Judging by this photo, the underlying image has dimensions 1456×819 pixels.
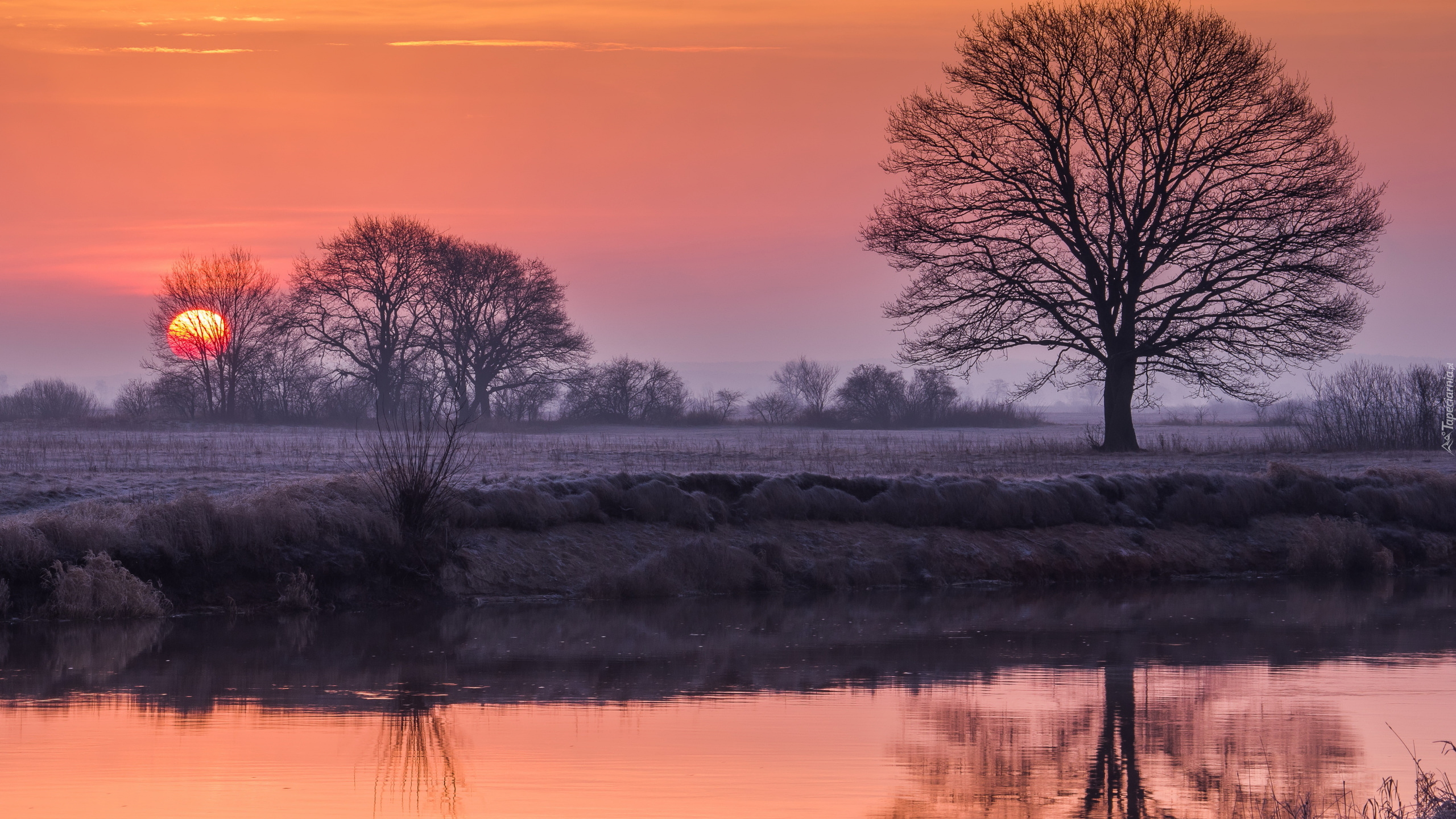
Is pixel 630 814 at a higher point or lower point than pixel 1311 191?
lower

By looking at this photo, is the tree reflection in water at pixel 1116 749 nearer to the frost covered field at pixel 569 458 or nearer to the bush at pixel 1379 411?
the frost covered field at pixel 569 458

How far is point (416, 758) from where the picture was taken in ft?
29.0

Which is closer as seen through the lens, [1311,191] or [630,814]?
[630,814]

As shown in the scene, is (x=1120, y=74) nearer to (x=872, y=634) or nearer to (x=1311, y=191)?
(x=1311, y=191)

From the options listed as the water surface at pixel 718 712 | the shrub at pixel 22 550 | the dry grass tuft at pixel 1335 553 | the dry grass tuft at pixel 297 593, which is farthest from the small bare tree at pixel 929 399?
the shrub at pixel 22 550

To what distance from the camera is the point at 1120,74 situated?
97.4 ft

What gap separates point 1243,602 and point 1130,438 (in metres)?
15.1

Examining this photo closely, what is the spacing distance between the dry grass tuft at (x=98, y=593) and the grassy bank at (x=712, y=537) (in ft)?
0.08

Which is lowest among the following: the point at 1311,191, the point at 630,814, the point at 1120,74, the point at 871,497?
the point at 630,814

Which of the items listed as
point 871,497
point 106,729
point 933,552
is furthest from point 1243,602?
point 106,729

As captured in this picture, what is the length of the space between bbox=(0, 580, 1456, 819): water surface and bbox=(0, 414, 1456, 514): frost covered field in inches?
219

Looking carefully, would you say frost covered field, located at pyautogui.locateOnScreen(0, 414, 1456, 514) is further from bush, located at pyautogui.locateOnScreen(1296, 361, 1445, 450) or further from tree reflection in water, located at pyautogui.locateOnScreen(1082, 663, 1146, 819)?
tree reflection in water, located at pyautogui.locateOnScreen(1082, 663, 1146, 819)

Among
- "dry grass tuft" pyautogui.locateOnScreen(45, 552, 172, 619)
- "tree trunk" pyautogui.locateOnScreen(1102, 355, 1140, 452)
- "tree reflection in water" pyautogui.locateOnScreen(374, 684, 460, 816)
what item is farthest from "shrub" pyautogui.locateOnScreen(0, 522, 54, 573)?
"tree trunk" pyautogui.locateOnScreen(1102, 355, 1140, 452)

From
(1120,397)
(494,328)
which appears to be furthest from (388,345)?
(1120,397)
